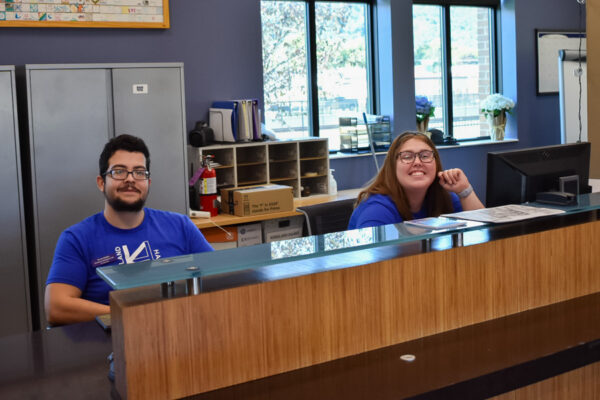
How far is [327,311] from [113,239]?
1.10 metres

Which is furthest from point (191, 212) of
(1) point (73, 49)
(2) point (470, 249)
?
(2) point (470, 249)

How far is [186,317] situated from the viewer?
143cm

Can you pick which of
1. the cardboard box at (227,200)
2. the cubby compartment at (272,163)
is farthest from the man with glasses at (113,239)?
the cubby compartment at (272,163)

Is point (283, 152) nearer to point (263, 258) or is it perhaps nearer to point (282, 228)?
point (282, 228)

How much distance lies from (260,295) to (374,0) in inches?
190

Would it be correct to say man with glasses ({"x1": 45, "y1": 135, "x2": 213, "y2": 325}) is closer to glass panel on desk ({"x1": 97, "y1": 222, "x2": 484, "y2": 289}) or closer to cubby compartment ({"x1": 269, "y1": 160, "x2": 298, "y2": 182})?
glass panel on desk ({"x1": 97, "y1": 222, "x2": 484, "y2": 289})

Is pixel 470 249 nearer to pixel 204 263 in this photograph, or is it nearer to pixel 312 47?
pixel 204 263

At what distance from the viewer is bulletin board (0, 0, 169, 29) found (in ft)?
13.7

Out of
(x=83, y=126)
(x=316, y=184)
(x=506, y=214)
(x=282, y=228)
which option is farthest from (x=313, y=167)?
(x=506, y=214)

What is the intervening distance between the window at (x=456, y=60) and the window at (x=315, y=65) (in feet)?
2.02

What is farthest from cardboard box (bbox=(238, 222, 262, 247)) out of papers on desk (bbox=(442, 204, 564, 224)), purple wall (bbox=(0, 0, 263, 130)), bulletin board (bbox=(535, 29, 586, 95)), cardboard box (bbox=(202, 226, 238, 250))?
bulletin board (bbox=(535, 29, 586, 95))

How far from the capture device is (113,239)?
2459mm

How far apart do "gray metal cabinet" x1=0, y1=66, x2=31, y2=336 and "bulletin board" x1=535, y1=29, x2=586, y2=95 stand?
16.1 ft

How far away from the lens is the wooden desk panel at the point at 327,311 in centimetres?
141
